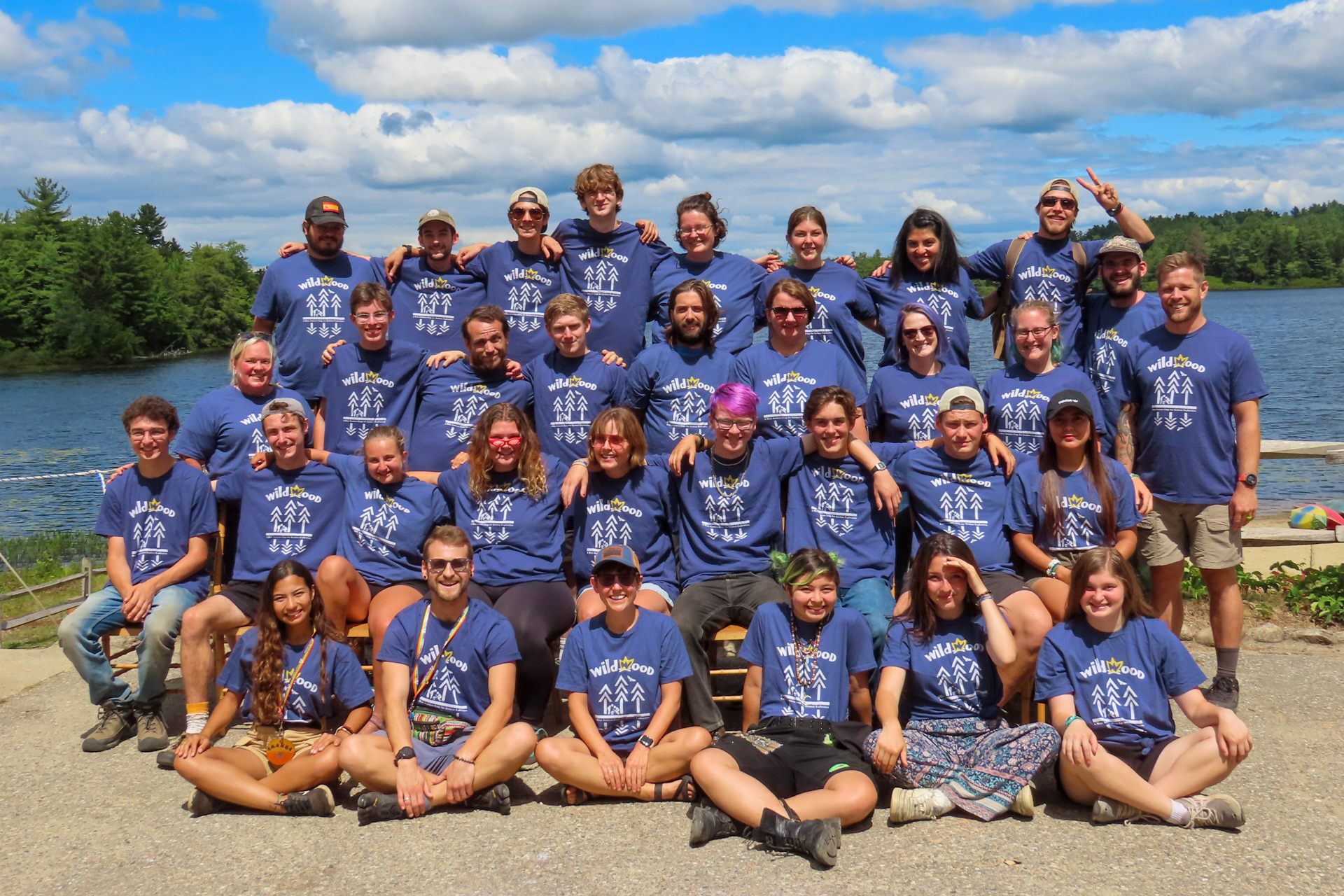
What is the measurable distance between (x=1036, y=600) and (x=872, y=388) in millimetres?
1726

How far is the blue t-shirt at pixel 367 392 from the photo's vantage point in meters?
6.61

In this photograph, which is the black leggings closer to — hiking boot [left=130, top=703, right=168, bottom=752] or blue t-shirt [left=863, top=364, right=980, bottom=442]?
hiking boot [left=130, top=703, right=168, bottom=752]

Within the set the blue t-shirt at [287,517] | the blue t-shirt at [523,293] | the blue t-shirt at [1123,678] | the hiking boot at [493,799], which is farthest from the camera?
the blue t-shirt at [523,293]

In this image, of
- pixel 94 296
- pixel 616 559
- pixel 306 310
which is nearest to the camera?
pixel 616 559

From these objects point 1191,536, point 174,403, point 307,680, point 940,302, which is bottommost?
point 174,403

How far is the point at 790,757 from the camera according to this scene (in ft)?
15.0

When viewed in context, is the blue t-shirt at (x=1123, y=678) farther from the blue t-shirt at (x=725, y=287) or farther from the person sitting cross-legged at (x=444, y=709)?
the blue t-shirt at (x=725, y=287)

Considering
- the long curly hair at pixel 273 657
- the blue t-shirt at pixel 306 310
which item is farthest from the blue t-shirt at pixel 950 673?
the blue t-shirt at pixel 306 310

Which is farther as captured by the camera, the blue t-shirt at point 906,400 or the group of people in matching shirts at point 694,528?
the blue t-shirt at point 906,400

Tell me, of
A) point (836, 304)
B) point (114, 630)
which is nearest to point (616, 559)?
point (836, 304)

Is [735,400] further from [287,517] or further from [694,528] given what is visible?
[287,517]

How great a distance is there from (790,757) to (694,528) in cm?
154

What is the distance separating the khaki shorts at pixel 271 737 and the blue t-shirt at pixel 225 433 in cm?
194

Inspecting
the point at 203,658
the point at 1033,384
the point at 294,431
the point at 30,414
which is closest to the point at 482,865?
the point at 203,658
